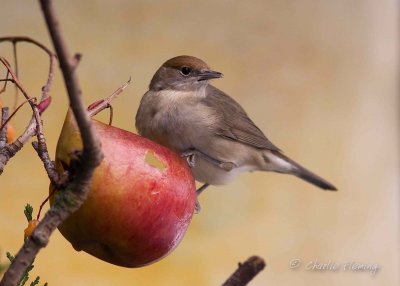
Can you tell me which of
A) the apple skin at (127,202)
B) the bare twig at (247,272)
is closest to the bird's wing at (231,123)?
the apple skin at (127,202)

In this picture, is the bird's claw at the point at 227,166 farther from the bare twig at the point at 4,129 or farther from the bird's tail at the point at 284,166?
the bare twig at the point at 4,129

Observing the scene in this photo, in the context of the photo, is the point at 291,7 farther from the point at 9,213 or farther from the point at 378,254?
the point at 9,213

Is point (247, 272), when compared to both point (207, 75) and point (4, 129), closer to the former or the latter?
point (4, 129)

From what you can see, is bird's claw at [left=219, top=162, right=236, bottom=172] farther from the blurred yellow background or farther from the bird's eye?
the blurred yellow background

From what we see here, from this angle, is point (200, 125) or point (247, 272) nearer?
point (247, 272)

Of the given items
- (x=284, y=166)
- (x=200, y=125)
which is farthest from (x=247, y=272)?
(x=284, y=166)

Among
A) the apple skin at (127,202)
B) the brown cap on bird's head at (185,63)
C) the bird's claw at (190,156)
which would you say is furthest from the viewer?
the brown cap on bird's head at (185,63)

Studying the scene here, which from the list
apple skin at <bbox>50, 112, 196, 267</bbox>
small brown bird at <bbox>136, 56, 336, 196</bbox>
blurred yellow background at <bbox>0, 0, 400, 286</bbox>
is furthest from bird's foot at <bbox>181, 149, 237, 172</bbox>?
blurred yellow background at <bbox>0, 0, 400, 286</bbox>

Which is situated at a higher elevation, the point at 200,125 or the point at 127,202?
the point at 200,125
